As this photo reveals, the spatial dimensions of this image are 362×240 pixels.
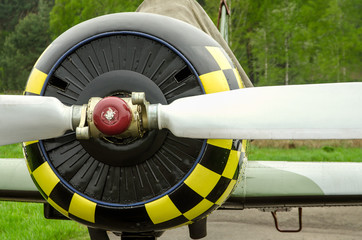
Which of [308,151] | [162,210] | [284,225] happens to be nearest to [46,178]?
[162,210]

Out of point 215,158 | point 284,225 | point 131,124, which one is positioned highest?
point 131,124

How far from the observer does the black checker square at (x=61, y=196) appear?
1899mm

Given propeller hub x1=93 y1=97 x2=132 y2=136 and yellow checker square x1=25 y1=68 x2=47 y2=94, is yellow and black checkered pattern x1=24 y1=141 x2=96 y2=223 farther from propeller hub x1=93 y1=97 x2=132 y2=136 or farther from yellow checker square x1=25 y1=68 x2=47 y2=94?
propeller hub x1=93 y1=97 x2=132 y2=136

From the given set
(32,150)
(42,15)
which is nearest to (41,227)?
(32,150)

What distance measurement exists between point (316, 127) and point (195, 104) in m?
0.43

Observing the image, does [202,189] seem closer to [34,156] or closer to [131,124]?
[131,124]

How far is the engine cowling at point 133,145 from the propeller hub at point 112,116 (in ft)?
0.58

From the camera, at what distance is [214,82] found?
1.84 m

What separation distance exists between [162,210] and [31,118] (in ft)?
2.13

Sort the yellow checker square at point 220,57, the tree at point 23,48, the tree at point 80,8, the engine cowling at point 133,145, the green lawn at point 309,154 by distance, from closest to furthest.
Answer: the engine cowling at point 133,145 < the yellow checker square at point 220,57 < the green lawn at point 309,154 < the tree at point 80,8 < the tree at point 23,48

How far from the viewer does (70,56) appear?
1889 millimetres

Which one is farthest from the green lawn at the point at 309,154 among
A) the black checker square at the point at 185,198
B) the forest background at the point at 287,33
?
the forest background at the point at 287,33

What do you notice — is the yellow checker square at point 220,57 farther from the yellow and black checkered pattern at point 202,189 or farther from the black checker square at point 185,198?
the black checker square at point 185,198

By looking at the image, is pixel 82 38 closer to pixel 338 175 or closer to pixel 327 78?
pixel 338 175
